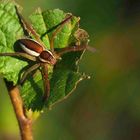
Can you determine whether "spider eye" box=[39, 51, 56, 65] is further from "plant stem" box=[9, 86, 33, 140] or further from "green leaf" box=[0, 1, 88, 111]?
"plant stem" box=[9, 86, 33, 140]

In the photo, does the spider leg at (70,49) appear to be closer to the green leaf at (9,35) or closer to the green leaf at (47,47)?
the green leaf at (47,47)

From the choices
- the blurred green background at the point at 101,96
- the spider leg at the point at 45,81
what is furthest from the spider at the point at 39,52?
the blurred green background at the point at 101,96

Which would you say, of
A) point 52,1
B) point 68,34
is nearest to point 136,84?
point 52,1

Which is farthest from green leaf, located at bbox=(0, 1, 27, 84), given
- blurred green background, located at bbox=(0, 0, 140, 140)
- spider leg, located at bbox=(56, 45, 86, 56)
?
blurred green background, located at bbox=(0, 0, 140, 140)

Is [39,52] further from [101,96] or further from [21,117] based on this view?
[101,96]

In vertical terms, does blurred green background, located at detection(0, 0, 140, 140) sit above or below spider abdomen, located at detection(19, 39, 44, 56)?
below

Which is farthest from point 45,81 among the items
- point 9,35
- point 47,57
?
point 9,35
